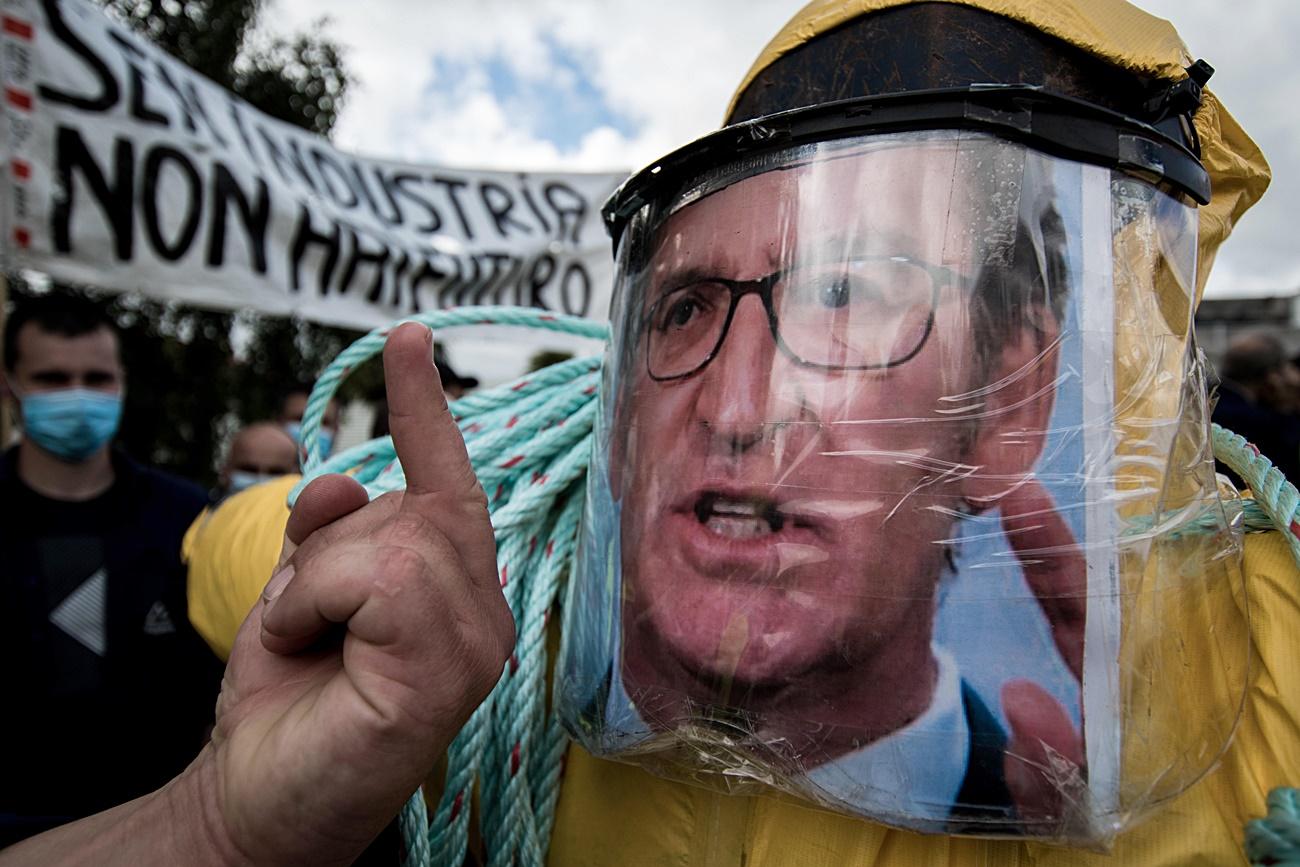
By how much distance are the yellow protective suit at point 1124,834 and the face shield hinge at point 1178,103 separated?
0.9 inches

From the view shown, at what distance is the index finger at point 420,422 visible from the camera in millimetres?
682

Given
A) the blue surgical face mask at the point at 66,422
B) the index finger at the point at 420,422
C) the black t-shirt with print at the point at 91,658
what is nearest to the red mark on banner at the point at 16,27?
the blue surgical face mask at the point at 66,422

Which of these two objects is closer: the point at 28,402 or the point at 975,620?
the point at 975,620

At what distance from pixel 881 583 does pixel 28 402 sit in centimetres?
262

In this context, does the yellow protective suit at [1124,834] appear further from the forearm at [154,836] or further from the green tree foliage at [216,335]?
the green tree foliage at [216,335]

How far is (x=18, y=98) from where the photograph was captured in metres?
2.45

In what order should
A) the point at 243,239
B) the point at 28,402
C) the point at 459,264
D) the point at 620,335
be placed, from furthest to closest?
the point at 459,264
the point at 243,239
the point at 28,402
the point at 620,335

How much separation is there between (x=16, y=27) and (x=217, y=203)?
726 mm

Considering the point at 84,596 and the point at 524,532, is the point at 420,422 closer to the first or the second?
the point at 524,532

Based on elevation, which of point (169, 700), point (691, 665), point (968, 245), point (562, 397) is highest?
point (968, 245)

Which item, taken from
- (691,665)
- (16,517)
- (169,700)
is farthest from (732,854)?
(16,517)

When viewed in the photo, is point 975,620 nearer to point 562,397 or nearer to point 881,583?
point 881,583

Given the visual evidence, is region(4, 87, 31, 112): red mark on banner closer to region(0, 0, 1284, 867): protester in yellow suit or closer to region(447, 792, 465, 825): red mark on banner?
region(0, 0, 1284, 867): protester in yellow suit

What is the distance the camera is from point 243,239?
298 centimetres
